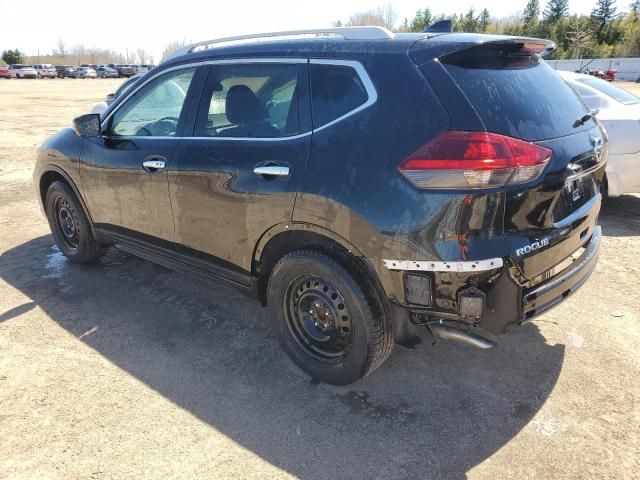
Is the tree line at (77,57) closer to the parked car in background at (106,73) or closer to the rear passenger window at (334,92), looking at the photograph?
the parked car in background at (106,73)

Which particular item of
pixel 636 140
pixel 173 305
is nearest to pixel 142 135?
pixel 173 305

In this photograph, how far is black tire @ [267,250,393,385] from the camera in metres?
2.81

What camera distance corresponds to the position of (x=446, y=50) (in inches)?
101

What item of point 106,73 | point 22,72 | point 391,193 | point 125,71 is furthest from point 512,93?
point 125,71

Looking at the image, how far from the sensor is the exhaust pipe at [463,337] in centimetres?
265

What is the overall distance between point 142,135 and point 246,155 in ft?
4.11

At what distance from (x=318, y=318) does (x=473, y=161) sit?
136 cm

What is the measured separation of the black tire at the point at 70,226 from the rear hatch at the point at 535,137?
11.8 feet

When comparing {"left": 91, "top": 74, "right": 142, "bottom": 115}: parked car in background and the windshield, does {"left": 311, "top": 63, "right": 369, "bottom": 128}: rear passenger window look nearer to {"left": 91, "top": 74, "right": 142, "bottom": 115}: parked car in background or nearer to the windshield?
{"left": 91, "top": 74, "right": 142, "bottom": 115}: parked car in background

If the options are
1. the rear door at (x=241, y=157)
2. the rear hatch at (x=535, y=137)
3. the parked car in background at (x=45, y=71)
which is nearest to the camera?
the rear hatch at (x=535, y=137)

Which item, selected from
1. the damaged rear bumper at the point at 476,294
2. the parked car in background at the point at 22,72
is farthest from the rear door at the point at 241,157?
the parked car in background at the point at 22,72

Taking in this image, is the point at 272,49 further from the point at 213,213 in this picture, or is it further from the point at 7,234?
the point at 7,234

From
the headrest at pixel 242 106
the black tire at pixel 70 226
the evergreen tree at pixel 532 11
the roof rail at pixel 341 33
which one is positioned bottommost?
the black tire at pixel 70 226

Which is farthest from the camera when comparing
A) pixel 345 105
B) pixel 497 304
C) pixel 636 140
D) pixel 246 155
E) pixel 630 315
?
pixel 636 140
